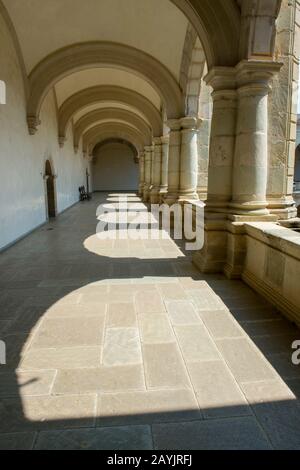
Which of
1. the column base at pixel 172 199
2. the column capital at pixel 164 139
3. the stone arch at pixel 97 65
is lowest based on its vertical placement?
the column base at pixel 172 199

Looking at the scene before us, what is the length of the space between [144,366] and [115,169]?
99.4 feet

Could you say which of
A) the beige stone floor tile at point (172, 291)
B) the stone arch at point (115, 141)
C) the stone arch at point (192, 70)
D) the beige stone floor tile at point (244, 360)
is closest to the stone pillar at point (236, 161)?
the beige stone floor tile at point (172, 291)

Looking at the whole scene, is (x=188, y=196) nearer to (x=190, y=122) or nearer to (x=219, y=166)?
(x=190, y=122)

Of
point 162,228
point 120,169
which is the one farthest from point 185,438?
point 120,169

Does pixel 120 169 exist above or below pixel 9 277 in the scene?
above

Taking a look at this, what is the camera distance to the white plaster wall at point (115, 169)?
31438mm

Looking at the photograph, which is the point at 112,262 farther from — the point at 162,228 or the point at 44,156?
the point at 44,156

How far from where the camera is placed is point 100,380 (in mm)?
2211

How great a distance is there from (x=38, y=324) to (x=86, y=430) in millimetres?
1465

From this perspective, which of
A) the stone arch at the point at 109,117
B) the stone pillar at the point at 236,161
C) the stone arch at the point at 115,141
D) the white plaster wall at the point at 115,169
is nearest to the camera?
the stone pillar at the point at 236,161

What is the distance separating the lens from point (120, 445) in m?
1.68

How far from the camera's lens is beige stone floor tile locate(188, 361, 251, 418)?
1923mm

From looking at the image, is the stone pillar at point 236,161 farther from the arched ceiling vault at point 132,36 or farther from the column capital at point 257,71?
the arched ceiling vault at point 132,36

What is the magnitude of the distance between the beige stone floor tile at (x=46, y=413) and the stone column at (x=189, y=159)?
675 centimetres
